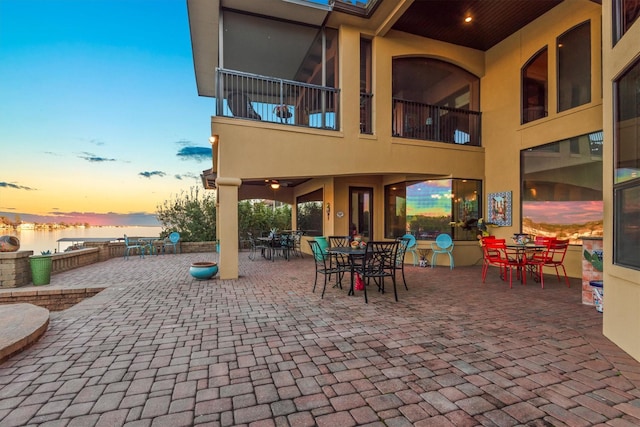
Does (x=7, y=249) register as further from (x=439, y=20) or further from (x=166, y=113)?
(x=439, y=20)

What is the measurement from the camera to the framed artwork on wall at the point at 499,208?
784 cm

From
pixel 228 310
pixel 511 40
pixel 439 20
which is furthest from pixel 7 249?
pixel 511 40

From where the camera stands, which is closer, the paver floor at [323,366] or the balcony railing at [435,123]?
the paver floor at [323,366]

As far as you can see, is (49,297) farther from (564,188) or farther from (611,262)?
(564,188)

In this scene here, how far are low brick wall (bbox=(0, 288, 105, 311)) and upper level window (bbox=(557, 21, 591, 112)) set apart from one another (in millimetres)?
10776

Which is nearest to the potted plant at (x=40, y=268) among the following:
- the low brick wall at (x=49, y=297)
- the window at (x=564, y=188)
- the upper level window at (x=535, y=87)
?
the low brick wall at (x=49, y=297)

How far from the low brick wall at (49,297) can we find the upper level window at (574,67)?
10.8m

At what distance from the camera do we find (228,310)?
13.8 ft

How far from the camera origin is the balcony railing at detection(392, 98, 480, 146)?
27.0 feet

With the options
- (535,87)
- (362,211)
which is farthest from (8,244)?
(535,87)

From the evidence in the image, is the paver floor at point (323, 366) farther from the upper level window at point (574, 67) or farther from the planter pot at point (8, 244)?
the upper level window at point (574, 67)

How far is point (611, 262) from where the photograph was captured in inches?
120

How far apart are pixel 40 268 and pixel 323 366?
6978 millimetres

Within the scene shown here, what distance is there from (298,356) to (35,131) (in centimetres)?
1550
